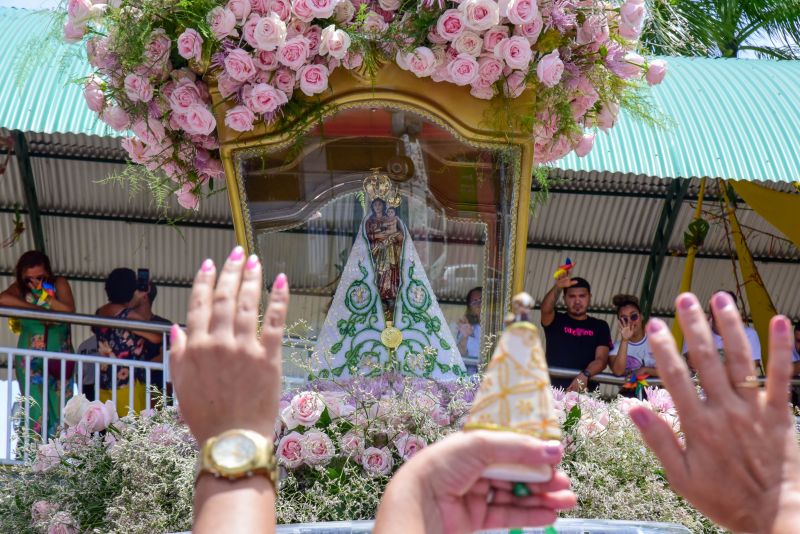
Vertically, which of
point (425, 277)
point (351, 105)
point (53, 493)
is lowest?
point (53, 493)

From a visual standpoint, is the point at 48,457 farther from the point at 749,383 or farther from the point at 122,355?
the point at 749,383

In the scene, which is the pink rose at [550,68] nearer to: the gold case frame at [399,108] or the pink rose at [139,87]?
the gold case frame at [399,108]

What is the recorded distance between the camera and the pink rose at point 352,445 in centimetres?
381

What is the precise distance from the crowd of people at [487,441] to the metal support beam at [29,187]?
8.13 meters

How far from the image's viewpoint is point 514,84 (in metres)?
4.15

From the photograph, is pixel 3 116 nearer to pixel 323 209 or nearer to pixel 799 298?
pixel 323 209

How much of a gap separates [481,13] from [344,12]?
1.63ft

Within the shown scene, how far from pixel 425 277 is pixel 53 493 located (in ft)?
5.36

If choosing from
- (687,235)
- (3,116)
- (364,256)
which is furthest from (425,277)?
(687,235)

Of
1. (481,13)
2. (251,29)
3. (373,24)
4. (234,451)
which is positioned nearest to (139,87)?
(251,29)

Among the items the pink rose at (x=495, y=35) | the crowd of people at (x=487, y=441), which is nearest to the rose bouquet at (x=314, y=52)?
the pink rose at (x=495, y=35)

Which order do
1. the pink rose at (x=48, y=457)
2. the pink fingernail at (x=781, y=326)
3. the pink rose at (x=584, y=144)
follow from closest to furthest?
the pink fingernail at (x=781, y=326), the pink rose at (x=48, y=457), the pink rose at (x=584, y=144)

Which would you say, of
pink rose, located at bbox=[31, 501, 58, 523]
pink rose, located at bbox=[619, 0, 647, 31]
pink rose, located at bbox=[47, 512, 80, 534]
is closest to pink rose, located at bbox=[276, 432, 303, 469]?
pink rose, located at bbox=[47, 512, 80, 534]

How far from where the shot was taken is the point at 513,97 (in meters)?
4.25
